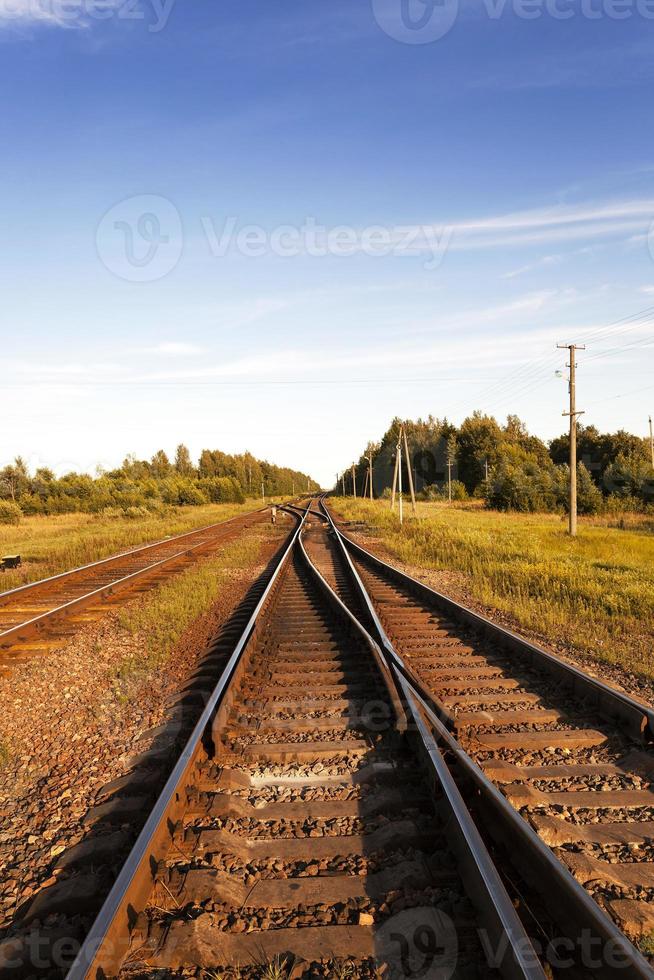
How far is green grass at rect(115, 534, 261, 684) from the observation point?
706 centimetres

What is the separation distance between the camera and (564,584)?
1128 centimetres

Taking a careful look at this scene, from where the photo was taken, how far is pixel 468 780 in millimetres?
3594

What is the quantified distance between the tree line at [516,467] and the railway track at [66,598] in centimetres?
2673

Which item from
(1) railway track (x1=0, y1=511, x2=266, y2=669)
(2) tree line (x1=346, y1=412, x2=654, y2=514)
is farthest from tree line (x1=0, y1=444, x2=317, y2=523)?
(1) railway track (x1=0, y1=511, x2=266, y2=669)

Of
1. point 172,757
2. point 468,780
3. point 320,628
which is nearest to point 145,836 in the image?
point 172,757

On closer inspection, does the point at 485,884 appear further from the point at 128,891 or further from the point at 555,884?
the point at 128,891

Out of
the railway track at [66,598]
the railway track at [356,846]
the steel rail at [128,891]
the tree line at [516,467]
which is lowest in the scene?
the railway track at [66,598]

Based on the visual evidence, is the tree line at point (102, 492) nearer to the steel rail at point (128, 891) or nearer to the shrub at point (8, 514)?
the shrub at point (8, 514)

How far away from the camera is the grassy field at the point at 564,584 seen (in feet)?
25.9

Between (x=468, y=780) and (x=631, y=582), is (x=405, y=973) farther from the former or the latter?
(x=631, y=582)

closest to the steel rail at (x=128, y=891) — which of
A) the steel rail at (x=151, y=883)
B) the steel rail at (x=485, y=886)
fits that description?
the steel rail at (x=151, y=883)

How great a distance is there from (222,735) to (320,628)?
3866mm

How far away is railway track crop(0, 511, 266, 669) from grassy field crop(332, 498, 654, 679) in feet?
21.4

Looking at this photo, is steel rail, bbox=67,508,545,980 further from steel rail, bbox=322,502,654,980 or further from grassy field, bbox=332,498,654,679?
grassy field, bbox=332,498,654,679
